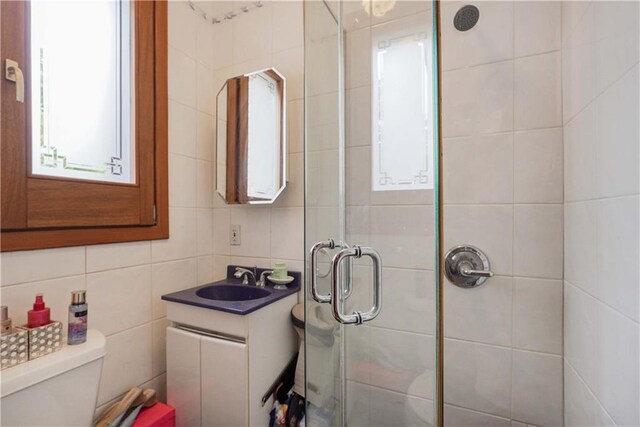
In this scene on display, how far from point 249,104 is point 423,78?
34.8 inches

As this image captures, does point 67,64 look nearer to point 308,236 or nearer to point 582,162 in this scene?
point 308,236

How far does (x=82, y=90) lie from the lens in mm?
1078

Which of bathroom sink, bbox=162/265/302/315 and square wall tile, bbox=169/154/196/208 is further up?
square wall tile, bbox=169/154/196/208

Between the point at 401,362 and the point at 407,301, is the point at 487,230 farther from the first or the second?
the point at 401,362

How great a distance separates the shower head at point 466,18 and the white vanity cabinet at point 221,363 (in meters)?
1.36

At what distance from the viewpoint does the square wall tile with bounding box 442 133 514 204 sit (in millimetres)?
1008

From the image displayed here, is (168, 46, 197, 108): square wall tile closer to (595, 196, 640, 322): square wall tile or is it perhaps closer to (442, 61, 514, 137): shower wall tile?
(442, 61, 514, 137): shower wall tile

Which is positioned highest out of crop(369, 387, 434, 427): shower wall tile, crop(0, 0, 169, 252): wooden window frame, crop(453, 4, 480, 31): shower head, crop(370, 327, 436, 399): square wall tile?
crop(453, 4, 480, 31): shower head

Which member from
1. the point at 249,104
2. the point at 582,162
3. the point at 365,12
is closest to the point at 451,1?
the point at 365,12

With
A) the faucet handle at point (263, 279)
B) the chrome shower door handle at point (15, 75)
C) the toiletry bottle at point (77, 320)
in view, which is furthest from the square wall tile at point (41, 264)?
the faucet handle at point (263, 279)

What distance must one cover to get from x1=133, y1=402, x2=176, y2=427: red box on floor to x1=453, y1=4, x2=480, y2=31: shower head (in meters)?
1.91

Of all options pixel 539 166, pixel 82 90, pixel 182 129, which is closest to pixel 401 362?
pixel 539 166

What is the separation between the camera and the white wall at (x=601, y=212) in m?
0.56

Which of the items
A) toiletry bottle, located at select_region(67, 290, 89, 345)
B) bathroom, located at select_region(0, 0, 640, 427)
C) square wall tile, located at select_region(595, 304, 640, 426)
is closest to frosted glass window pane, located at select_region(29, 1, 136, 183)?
bathroom, located at select_region(0, 0, 640, 427)
